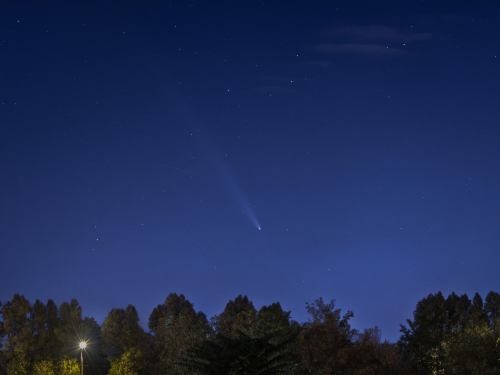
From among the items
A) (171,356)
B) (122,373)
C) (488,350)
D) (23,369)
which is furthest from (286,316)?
(23,369)

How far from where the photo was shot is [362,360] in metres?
28.1

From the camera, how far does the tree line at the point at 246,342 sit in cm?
1836

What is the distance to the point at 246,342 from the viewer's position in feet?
52.2

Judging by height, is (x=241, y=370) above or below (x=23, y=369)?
below

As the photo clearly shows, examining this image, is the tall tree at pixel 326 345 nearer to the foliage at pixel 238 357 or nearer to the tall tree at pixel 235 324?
the tall tree at pixel 235 324

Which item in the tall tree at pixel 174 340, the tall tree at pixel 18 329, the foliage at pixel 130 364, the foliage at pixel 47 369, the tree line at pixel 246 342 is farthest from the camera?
the tall tree at pixel 18 329

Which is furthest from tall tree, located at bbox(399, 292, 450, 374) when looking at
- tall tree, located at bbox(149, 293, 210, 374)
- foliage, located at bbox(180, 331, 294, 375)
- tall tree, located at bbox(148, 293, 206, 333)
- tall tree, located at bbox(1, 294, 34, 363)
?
tall tree, located at bbox(1, 294, 34, 363)

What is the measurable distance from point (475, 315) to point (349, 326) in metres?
30.7

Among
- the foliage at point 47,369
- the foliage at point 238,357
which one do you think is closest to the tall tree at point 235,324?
the foliage at point 47,369

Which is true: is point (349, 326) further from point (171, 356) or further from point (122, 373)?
point (122, 373)

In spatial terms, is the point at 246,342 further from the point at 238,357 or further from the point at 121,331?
the point at 121,331

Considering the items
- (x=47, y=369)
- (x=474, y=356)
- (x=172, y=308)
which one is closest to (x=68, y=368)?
(x=47, y=369)

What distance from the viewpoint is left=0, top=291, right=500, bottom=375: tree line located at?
18359 millimetres

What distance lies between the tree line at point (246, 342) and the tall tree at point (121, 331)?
12cm
